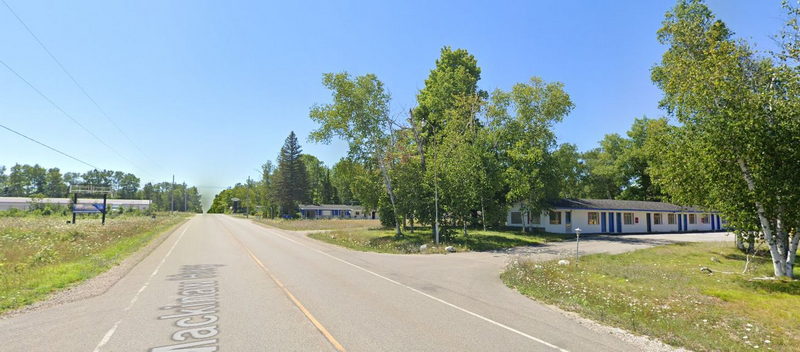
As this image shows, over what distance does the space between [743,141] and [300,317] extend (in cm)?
1642

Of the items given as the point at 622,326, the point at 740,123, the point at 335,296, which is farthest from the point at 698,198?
the point at 335,296

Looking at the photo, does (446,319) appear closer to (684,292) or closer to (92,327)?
(92,327)

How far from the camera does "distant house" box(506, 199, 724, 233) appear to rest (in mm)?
38688

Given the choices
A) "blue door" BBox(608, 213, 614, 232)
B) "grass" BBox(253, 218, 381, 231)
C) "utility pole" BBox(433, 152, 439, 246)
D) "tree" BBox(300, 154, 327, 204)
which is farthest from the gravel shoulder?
"tree" BBox(300, 154, 327, 204)

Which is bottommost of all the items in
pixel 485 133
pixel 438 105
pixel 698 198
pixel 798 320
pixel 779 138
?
pixel 798 320

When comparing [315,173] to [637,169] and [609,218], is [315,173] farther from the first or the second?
[609,218]

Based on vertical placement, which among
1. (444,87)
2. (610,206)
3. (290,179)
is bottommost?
(610,206)

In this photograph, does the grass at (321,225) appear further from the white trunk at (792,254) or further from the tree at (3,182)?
the tree at (3,182)

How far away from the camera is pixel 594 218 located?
132ft

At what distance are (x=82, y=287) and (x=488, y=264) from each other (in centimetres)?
1529

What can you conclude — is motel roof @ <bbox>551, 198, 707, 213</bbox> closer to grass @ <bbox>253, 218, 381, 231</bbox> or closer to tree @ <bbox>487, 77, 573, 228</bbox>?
tree @ <bbox>487, 77, 573, 228</bbox>

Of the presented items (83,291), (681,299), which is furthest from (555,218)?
(83,291)

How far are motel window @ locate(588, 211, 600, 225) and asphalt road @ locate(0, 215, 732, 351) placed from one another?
30.4m

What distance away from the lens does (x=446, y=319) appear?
8375 mm
